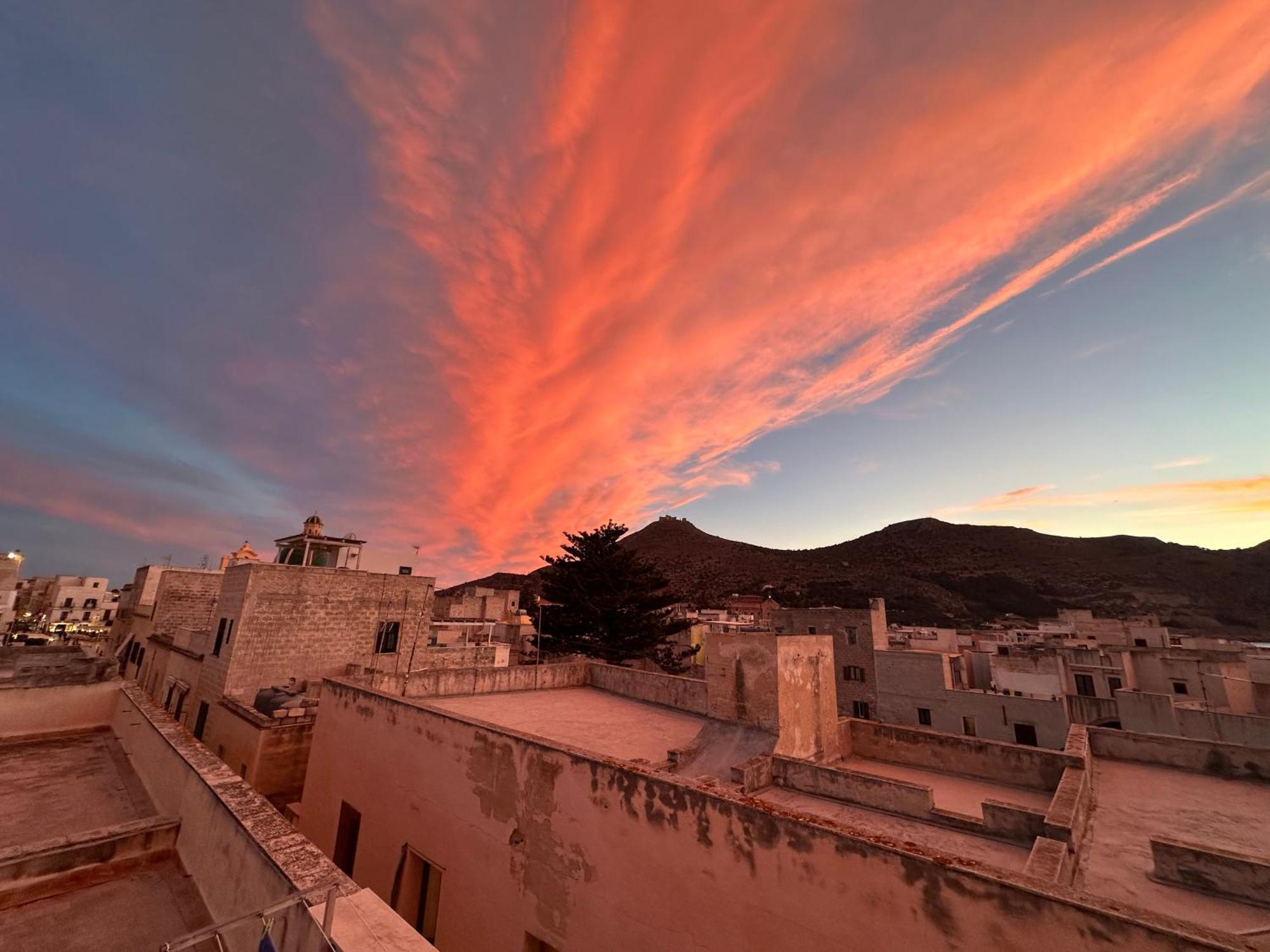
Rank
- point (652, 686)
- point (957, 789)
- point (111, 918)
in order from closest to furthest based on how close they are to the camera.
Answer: point (111, 918) → point (957, 789) → point (652, 686)

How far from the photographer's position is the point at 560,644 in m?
34.8

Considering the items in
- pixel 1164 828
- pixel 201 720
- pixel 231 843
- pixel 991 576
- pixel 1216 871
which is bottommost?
pixel 201 720

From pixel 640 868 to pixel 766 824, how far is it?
2.07 m

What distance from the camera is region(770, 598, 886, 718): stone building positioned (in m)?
36.4

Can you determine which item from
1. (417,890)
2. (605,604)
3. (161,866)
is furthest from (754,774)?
(605,604)

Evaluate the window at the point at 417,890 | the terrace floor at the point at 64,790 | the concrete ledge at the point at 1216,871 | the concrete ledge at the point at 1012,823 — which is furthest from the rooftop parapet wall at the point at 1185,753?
the terrace floor at the point at 64,790

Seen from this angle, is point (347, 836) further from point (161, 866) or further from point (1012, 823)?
point (1012, 823)

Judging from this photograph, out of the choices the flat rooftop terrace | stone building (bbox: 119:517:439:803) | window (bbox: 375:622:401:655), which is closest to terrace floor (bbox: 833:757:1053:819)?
the flat rooftop terrace

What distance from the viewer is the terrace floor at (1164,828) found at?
6.39 metres

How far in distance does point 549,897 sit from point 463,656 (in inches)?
677

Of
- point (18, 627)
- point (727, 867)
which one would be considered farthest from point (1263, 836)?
point (18, 627)

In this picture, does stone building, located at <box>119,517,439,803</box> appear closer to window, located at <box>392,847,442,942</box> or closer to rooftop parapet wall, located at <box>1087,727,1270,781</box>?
window, located at <box>392,847,442,942</box>

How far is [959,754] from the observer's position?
1176 centimetres

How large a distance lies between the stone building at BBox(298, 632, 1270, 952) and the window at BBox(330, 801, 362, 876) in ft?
0.20
